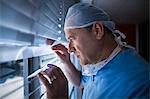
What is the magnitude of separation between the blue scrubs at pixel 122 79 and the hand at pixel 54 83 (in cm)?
19

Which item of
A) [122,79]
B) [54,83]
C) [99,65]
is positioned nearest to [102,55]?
[99,65]

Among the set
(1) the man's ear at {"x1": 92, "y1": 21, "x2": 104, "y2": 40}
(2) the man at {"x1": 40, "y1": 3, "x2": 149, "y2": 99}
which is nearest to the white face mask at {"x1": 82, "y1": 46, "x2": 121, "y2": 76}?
(2) the man at {"x1": 40, "y1": 3, "x2": 149, "y2": 99}

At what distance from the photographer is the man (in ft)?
3.69

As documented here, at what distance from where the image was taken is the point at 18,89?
1.00 meters

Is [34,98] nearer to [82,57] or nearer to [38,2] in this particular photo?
[82,57]

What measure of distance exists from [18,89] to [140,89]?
0.50 metres

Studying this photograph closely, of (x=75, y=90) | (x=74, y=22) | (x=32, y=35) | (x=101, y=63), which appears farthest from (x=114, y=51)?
(x=75, y=90)

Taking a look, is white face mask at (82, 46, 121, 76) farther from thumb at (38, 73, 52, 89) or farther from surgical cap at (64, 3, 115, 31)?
thumb at (38, 73, 52, 89)

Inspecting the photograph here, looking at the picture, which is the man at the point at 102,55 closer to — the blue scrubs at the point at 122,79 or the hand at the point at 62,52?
the blue scrubs at the point at 122,79

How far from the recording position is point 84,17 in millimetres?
1209

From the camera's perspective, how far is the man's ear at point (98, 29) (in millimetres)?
1207

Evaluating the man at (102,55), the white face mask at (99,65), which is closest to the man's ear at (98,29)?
the man at (102,55)

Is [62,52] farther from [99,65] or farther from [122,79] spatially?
[122,79]

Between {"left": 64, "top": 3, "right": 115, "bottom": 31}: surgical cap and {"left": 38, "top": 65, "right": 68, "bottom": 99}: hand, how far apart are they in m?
0.25
